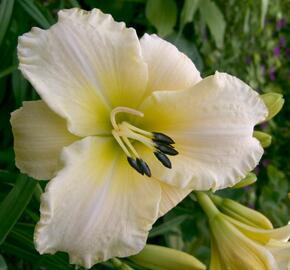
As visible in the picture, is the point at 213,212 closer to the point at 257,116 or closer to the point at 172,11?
the point at 257,116

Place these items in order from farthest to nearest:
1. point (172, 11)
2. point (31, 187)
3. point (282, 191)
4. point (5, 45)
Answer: point (282, 191), point (172, 11), point (5, 45), point (31, 187)

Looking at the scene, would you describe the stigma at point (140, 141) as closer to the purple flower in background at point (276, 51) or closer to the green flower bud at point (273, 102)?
the green flower bud at point (273, 102)

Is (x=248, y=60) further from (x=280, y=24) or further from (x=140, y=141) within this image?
(x=140, y=141)

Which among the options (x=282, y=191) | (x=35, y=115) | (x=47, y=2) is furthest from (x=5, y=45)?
(x=282, y=191)

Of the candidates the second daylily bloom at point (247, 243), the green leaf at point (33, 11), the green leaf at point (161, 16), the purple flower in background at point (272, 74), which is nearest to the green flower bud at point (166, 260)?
the second daylily bloom at point (247, 243)

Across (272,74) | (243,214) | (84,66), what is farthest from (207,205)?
(272,74)

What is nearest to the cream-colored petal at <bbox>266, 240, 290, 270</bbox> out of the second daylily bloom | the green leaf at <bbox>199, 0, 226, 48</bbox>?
the second daylily bloom
